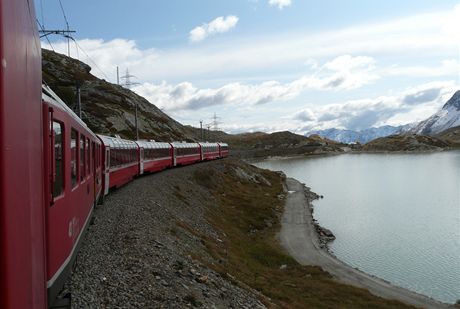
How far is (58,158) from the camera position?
7.30m

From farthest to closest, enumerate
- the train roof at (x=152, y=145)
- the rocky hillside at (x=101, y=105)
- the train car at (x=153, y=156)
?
the rocky hillside at (x=101, y=105)
the train roof at (x=152, y=145)
the train car at (x=153, y=156)

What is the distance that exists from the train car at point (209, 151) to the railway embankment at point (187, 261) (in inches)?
1127

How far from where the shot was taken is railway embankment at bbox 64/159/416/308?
1217 centimetres

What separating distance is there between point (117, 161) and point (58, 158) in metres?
21.8

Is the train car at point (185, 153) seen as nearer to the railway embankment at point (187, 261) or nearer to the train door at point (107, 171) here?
the railway embankment at point (187, 261)

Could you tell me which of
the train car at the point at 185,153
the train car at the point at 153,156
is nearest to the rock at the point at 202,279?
the train car at the point at 153,156

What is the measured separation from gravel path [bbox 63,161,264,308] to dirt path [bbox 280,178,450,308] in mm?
10247

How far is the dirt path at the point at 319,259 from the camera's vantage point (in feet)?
82.0

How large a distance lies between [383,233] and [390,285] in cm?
1557

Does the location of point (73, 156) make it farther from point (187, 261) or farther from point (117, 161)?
point (117, 161)

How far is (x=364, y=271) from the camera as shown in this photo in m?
31.5

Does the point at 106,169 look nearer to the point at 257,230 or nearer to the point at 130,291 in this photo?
the point at 130,291

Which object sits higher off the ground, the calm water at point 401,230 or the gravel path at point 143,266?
the gravel path at point 143,266

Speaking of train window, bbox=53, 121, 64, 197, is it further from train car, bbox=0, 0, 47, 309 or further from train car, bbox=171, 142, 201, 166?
train car, bbox=171, 142, 201, 166
